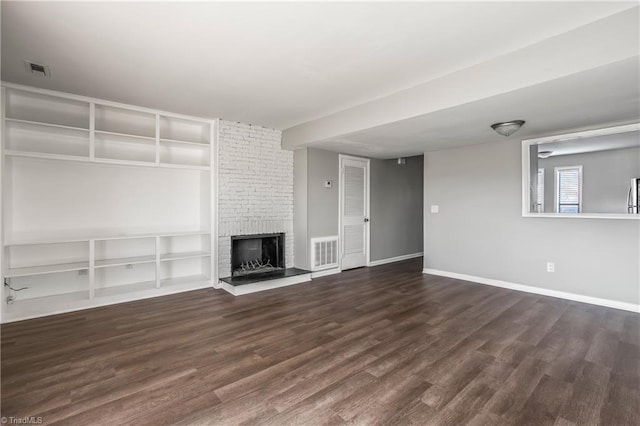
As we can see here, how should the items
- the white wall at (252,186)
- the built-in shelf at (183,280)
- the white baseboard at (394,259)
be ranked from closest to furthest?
the built-in shelf at (183,280)
the white wall at (252,186)
the white baseboard at (394,259)

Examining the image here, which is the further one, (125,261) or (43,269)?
(125,261)

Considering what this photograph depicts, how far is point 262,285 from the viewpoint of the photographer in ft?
15.8

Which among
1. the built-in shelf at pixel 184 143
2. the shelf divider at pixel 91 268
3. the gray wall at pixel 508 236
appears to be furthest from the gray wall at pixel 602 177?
the shelf divider at pixel 91 268

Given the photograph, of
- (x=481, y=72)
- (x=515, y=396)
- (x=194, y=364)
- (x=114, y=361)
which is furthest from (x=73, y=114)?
(x=515, y=396)

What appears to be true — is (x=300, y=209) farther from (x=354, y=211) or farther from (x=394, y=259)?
(x=394, y=259)

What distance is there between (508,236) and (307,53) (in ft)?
13.5

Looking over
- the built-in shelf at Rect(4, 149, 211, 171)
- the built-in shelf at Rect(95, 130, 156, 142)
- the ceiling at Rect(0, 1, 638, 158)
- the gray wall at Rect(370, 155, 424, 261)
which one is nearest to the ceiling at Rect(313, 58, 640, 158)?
the ceiling at Rect(0, 1, 638, 158)

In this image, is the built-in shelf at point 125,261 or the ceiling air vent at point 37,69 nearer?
the ceiling air vent at point 37,69

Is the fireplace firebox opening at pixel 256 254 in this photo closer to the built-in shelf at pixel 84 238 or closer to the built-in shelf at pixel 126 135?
the built-in shelf at pixel 84 238

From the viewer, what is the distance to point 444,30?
95.0 inches

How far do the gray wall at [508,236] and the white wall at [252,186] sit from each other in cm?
272

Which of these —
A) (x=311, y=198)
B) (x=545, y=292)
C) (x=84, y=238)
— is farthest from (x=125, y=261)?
(x=545, y=292)

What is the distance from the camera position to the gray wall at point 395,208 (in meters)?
6.85

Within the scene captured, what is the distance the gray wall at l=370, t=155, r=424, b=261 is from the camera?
6.85 meters
